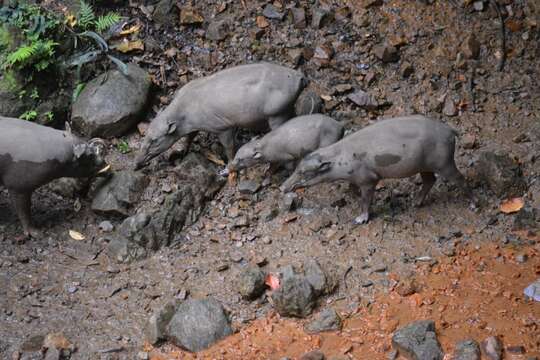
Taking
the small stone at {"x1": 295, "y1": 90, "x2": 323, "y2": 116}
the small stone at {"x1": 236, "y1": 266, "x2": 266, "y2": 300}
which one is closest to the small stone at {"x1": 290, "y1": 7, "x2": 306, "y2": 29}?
the small stone at {"x1": 295, "y1": 90, "x2": 323, "y2": 116}

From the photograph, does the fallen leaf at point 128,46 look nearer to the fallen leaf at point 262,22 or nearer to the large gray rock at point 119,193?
the fallen leaf at point 262,22

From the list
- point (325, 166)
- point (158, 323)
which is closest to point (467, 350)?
point (325, 166)

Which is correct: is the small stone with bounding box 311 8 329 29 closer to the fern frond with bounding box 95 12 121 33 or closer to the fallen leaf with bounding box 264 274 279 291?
the fern frond with bounding box 95 12 121 33

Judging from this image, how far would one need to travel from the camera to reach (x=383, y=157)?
25.0ft

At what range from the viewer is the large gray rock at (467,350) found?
6149 millimetres

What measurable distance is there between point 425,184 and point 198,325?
2998mm

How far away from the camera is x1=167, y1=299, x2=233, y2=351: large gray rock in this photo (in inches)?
262

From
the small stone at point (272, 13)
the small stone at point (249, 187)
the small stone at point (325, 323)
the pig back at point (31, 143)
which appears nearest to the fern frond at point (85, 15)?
the pig back at point (31, 143)

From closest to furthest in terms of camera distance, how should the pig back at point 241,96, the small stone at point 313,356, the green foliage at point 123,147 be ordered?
the small stone at point 313,356 < the pig back at point 241,96 < the green foliage at point 123,147

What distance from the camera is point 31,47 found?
28.7 ft

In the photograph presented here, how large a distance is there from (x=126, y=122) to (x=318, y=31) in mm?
2844

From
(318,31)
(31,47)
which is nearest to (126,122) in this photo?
(31,47)

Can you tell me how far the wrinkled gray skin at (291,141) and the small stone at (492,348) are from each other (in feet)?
9.52

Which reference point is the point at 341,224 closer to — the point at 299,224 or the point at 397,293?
the point at 299,224
